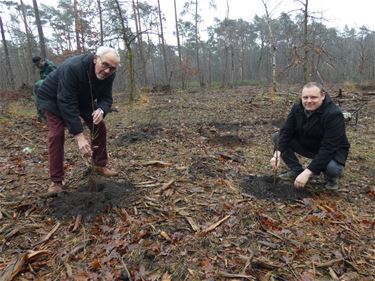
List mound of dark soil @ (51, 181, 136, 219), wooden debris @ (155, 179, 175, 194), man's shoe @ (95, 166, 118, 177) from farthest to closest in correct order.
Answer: man's shoe @ (95, 166, 118, 177) → wooden debris @ (155, 179, 175, 194) → mound of dark soil @ (51, 181, 136, 219)

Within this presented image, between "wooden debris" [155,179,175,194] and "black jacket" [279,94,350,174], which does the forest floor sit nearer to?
"wooden debris" [155,179,175,194]

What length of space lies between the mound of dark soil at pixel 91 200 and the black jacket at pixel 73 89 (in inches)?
28.0

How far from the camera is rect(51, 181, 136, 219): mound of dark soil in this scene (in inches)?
125

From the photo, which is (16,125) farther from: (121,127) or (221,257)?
(221,257)

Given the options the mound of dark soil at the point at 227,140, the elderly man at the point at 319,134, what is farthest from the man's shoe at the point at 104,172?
the mound of dark soil at the point at 227,140

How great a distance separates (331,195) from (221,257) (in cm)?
200

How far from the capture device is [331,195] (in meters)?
3.82

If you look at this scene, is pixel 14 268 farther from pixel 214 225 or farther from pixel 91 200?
pixel 214 225

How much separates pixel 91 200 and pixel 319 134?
112 inches

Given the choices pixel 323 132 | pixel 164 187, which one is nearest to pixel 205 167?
pixel 164 187

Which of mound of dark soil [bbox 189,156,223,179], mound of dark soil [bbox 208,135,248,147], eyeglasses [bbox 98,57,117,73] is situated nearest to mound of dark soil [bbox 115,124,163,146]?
mound of dark soil [bbox 208,135,248,147]

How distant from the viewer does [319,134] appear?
3.88 meters

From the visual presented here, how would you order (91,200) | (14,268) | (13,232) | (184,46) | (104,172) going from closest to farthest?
(14,268) → (13,232) → (91,200) → (104,172) → (184,46)

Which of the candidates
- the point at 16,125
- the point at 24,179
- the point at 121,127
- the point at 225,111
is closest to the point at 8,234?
the point at 24,179
